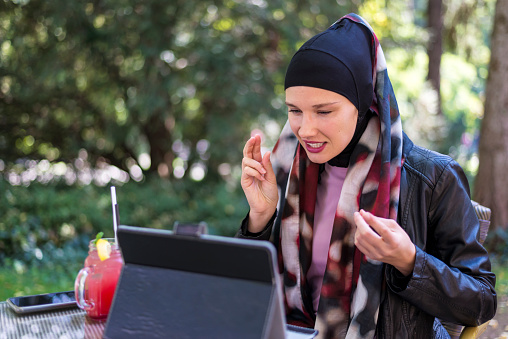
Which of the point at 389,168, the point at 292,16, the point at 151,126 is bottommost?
the point at 151,126

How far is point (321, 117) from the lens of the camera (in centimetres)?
173

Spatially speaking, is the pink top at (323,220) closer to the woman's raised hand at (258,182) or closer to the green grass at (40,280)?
the woman's raised hand at (258,182)

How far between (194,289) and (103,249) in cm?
53

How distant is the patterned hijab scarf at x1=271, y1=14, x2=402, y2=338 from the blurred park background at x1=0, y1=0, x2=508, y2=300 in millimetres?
3505

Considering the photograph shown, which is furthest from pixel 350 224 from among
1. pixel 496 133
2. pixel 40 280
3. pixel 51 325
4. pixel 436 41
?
pixel 436 41

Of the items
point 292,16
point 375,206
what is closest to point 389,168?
point 375,206

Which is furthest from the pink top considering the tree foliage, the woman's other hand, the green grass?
the tree foliage

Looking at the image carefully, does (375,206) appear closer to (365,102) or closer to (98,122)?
(365,102)

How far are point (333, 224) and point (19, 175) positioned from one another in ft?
23.4

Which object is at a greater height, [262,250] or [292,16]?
[292,16]

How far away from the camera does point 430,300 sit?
1.66 meters

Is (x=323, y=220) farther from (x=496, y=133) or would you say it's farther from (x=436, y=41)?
(x=436, y=41)

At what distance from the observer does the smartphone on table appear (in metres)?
1.68

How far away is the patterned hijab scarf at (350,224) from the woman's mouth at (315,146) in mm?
173
